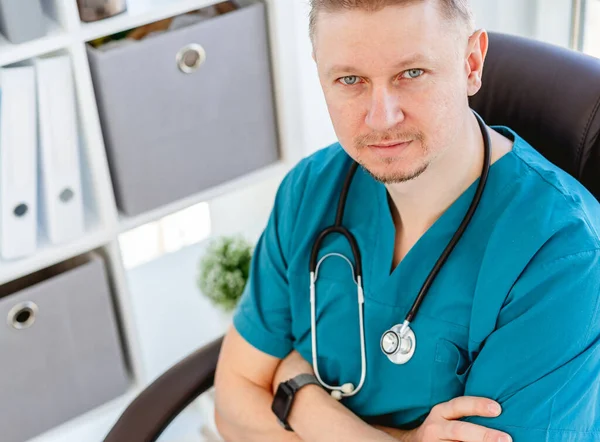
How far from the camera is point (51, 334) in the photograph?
162 centimetres

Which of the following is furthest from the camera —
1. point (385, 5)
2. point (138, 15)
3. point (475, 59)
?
point (138, 15)

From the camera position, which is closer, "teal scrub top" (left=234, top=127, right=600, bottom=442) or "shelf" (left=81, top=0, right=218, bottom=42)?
"teal scrub top" (left=234, top=127, right=600, bottom=442)

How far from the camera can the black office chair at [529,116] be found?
1224 millimetres

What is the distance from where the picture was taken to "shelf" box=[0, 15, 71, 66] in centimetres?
140

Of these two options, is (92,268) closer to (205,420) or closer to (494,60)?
(205,420)

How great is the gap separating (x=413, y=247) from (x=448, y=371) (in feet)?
0.59

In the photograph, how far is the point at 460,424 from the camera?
1.08m

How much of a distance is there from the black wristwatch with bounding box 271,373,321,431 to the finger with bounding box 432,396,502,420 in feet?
0.85

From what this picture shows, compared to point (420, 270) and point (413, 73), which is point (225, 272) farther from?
point (413, 73)

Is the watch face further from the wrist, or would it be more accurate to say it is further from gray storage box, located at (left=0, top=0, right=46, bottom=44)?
gray storage box, located at (left=0, top=0, right=46, bottom=44)

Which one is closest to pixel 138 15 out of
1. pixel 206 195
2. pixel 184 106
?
pixel 184 106

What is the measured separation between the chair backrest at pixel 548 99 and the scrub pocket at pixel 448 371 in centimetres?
32

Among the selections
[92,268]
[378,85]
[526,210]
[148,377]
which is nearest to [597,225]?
[526,210]

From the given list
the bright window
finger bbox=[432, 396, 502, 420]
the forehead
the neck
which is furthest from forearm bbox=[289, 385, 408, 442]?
the bright window
